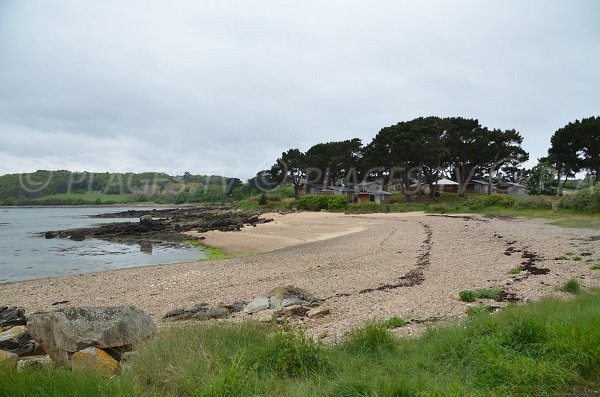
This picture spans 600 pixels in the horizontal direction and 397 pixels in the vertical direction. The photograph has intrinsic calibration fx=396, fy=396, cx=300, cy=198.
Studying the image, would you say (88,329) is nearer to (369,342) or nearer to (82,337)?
(82,337)

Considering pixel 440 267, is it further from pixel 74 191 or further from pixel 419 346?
pixel 74 191

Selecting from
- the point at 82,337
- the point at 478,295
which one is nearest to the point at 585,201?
the point at 478,295

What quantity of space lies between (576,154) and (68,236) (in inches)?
2402

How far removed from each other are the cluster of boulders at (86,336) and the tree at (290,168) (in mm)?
76118

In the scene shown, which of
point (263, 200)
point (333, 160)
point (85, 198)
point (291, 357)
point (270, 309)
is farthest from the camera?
point (85, 198)

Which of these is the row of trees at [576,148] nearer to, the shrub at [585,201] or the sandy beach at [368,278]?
the shrub at [585,201]

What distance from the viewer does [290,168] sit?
84000 millimetres

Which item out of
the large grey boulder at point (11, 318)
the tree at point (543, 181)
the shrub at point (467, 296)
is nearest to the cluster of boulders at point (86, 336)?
the large grey boulder at point (11, 318)

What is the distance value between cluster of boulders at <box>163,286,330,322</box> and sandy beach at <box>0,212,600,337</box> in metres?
0.35

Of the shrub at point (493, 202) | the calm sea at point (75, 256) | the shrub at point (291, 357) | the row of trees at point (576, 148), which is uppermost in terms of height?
the row of trees at point (576, 148)

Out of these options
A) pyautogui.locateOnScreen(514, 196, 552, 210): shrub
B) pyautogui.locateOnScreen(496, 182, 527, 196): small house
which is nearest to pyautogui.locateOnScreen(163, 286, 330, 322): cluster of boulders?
pyautogui.locateOnScreen(514, 196, 552, 210): shrub

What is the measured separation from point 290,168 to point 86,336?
7870 centimetres

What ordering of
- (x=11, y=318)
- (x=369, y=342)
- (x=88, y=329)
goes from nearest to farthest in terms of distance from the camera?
(x=369, y=342), (x=88, y=329), (x=11, y=318)

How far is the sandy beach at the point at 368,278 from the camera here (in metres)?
8.85
